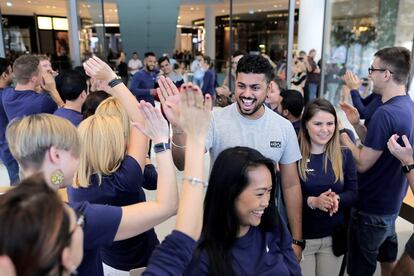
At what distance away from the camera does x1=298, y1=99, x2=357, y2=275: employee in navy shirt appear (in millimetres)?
2184

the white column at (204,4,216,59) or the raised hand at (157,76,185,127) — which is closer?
the raised hand at (157,76,185,127)

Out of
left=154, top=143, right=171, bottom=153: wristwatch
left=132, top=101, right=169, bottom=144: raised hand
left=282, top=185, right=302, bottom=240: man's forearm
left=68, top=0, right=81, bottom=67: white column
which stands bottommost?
left=282, top=185, right=302, bottom=240: man's forearm

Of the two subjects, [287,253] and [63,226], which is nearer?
[63,226]

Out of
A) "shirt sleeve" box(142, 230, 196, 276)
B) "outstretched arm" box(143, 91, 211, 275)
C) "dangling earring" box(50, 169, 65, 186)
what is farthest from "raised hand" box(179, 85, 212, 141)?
"dangling earring" box(50, 169, 65, 186)

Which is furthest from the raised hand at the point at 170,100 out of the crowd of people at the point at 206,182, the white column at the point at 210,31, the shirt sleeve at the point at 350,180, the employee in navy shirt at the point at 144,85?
the white column at the point at 210,31

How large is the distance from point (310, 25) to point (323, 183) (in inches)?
297

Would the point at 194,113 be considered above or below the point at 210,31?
below

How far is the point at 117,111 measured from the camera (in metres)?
1.81

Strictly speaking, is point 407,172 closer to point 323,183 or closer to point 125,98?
point 323,183

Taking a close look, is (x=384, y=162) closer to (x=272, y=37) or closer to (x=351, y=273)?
(x=351, y=273)

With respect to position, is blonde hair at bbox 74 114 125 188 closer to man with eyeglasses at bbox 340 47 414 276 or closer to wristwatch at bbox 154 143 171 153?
wristwatch at bbox 154 143 171 153

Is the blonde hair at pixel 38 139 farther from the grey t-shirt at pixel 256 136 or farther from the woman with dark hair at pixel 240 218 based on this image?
the grey t-shirt at pixel 256 136

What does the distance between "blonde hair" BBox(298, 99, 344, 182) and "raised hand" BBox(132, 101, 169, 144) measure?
1.21m

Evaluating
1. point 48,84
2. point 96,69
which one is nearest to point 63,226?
point 96,69
